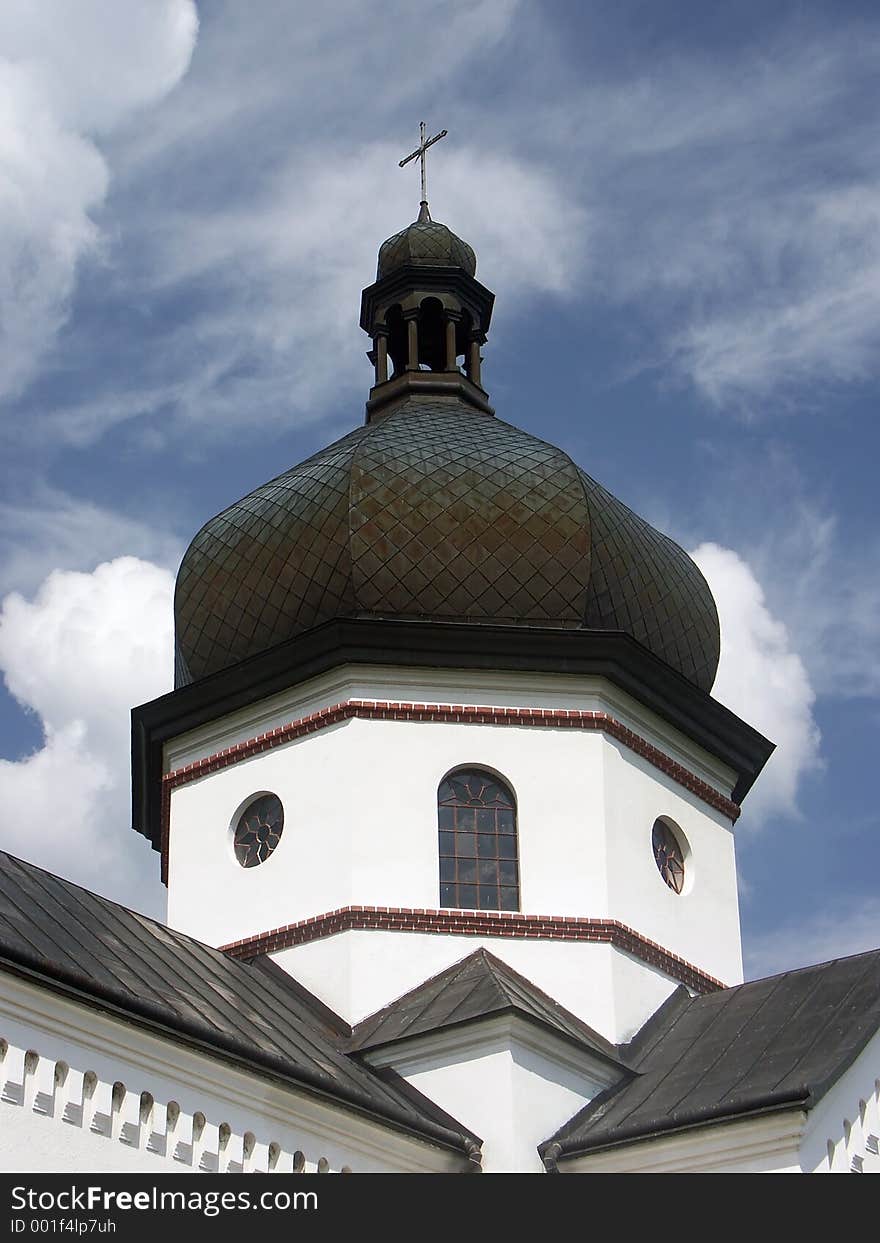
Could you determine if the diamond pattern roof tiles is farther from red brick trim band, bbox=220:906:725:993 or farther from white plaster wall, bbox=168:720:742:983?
red brick trim band, bbox=220:906:725:993

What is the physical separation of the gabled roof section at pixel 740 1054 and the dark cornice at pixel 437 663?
7.97 feet

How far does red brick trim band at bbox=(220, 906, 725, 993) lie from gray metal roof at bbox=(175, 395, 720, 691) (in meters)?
2.22

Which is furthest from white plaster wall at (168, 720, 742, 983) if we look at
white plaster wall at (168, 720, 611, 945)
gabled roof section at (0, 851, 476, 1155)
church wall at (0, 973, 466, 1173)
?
church wall at (0, 973, 466, 1173)

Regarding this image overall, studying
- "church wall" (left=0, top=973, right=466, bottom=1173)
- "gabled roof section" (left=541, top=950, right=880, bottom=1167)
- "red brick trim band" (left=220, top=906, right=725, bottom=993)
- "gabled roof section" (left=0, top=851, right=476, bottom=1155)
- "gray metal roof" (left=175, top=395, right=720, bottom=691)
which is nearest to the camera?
"church wall" (left=0, top=973, right=466, bottom=1173)

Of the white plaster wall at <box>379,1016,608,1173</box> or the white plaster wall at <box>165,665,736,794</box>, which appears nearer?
the white plaster wall at <box>379,1016,608,1173</box>

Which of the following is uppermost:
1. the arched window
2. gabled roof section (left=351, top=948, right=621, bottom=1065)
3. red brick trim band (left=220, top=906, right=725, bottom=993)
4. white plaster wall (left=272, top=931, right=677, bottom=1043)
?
the arched window

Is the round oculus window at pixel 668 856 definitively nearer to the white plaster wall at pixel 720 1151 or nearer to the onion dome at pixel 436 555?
the onion dome at pixel 436 555

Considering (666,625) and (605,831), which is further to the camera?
(666,625)

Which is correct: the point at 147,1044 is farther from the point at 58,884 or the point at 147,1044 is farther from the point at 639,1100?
the point at 639,1100

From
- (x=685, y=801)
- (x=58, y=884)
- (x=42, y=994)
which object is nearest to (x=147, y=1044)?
(x=42, y=994)

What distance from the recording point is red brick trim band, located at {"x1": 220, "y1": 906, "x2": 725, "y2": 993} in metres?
13.7

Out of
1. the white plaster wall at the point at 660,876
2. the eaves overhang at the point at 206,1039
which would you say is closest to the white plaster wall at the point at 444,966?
the white plaster wall at the point at 660,876
